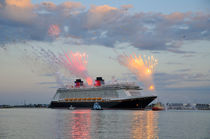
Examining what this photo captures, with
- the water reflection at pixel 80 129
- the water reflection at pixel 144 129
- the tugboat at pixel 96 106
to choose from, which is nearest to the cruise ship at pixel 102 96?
the tugboat at pixel 96 106

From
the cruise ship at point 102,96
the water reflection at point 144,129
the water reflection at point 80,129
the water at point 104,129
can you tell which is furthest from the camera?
the cruise ship at point 102,96

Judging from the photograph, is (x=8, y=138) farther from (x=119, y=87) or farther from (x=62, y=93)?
(x=62, y=93)

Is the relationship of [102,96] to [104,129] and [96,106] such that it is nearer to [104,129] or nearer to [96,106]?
[96,106]

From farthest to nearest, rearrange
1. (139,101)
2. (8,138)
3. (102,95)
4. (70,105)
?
(70,105) < (102,95) < (139,101) < (8,138)

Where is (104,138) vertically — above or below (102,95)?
below

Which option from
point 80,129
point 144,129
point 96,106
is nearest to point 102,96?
point 96,106

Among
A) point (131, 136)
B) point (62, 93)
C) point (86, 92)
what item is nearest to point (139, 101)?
point (86, 92)

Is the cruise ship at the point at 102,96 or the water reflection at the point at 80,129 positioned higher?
the cruise ship at the point at 102,96

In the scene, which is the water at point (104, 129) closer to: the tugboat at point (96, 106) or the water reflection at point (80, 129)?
the water reflection at point (80, 129)

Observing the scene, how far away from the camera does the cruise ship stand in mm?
103375

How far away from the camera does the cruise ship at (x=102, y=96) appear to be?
103m

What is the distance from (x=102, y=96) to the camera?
11206cm

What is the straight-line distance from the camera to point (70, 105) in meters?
123

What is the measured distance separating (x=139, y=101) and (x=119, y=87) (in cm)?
991
